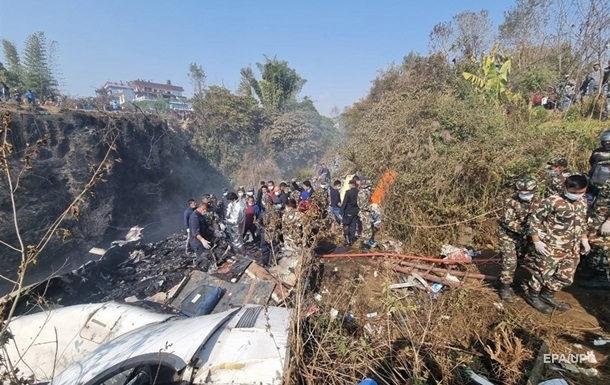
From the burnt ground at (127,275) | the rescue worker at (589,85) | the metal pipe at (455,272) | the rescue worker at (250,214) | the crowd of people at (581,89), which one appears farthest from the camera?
the rescue worker at (589,85)

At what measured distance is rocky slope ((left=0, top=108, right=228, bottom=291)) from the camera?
36.2 feet

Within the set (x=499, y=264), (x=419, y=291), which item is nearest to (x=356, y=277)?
(x=419, y=291)

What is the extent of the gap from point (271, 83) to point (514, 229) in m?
23.6

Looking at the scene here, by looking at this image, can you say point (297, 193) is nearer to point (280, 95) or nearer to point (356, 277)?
point (356, 277)

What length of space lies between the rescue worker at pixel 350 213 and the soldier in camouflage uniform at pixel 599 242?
11.6ft

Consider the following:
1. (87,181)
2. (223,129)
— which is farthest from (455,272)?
(223,129)

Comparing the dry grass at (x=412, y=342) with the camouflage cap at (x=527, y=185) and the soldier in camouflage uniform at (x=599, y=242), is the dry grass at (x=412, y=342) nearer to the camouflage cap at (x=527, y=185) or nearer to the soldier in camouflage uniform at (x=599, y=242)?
the soldier in camouflage uniform at (x=599, y=242)

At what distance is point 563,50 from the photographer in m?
11.1

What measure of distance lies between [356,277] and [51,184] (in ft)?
40.3

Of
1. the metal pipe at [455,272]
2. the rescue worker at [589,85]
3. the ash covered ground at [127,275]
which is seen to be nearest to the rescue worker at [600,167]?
the metal pipe at [455,272]

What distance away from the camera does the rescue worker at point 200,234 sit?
21.3 ft

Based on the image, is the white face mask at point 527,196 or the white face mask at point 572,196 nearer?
the white face mask at point 572,196

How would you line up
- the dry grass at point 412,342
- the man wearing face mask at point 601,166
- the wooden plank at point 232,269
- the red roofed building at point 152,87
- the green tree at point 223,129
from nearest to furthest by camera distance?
the dry grass at point 412,342, the man wearing face mask at point 601,166, the wooden plank at point 232,269, the green tree at point 223,129, the red roofed building at point 152,87

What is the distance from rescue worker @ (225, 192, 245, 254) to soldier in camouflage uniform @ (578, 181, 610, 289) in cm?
576
